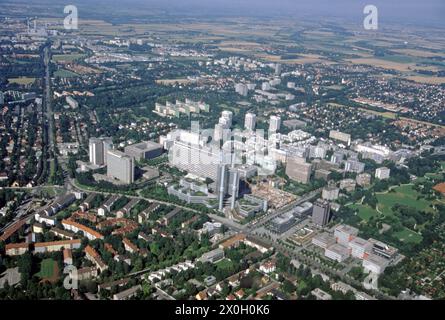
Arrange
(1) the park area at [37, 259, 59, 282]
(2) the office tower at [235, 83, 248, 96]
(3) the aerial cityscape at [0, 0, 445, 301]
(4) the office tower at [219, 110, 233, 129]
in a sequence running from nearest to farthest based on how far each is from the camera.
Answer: (1) the park area at [37, 259, 59, 282] < (3) the aerial cityscape at [0, 0, 445, 301] < (4) the office tower at [219, 110, 233, 129] < (2) the office tower at [235, 83, 248, 96]

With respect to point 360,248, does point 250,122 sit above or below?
above

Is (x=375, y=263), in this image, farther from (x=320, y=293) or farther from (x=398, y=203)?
(x=398, y=203)

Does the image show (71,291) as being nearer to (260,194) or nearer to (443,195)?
(260,194)

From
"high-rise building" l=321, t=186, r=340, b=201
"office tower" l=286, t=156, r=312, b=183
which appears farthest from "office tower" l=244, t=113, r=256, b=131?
"high-rise building" l=321, t=186, r=340, b=201

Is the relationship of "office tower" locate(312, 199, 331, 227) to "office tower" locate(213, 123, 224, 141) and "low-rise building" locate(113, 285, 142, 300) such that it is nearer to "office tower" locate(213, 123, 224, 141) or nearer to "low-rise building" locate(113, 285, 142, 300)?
"low-rise building" locate(113, 285, 142, 300)

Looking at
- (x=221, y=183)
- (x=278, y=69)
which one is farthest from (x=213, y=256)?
(x=278, y=69)

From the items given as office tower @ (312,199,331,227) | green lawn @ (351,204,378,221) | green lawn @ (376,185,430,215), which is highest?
office tower @ (312,199,331,227)

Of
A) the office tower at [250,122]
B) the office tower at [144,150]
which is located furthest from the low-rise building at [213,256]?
the office tower at [250,122]
